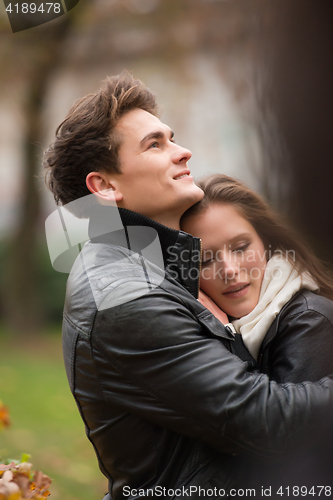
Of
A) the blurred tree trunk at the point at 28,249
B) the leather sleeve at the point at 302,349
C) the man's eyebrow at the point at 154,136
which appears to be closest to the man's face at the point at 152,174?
the man's eyebrow at the point at 154,136

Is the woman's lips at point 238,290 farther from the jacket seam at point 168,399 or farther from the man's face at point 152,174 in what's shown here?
the jacket seam at point 168,399

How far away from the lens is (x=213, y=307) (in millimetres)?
1709

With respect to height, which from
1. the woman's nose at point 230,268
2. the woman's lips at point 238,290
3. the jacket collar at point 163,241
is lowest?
the woman's lips at point 238,290

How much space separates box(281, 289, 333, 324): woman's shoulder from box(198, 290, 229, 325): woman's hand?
29 centimetres

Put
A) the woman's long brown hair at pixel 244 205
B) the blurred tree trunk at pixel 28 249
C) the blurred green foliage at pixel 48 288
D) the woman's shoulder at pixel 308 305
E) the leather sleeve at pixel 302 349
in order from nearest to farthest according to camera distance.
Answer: the leather sleeve at pixel 302 349 → the woman's shoulder at pixel 308 305 → the woman's long brown hair at pixel 244 205 → the blurred tree trunk at pixel 28 249 → the blurred green foliage at pixel 48 288

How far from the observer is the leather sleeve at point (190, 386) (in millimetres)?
1153

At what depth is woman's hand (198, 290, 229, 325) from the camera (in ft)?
5.50

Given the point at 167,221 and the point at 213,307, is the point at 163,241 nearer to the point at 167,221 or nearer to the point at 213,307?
the point at 167,221

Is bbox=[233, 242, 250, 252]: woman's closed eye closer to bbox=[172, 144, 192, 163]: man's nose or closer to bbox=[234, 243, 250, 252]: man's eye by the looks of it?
bbox=[234, 243, 250, 252]: man's eye

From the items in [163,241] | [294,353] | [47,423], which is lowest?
[47,423]

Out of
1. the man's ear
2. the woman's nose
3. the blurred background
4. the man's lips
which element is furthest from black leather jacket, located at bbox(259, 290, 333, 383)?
the man's ear

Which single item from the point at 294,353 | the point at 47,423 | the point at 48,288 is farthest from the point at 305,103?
the point at 48,288

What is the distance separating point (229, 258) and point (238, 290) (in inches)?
5.2

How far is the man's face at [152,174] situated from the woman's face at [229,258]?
5.1 inches
